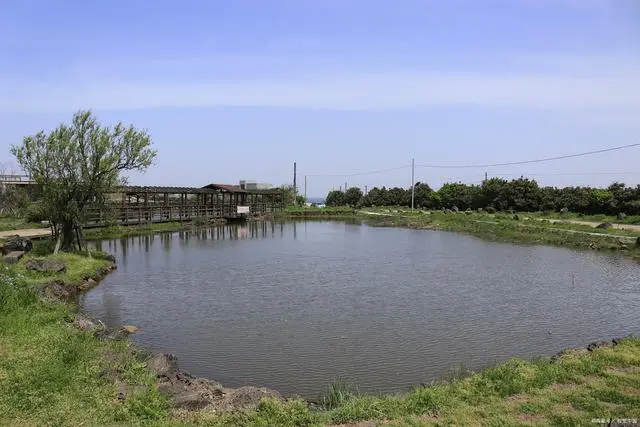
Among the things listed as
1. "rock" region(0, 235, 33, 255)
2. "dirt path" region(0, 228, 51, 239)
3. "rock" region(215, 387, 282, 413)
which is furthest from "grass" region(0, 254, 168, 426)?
"dirt path" region(0, 228, 51, 239)

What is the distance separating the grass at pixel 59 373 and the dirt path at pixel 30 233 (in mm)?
17460

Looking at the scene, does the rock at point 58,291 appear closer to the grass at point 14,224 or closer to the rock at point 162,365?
the rock at point 162,365

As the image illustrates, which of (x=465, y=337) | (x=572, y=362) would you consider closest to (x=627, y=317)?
(x=465, y=337)

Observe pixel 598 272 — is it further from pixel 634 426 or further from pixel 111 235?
pixel 111 235

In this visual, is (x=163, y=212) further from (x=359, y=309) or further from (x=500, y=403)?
(x=500, y=403)

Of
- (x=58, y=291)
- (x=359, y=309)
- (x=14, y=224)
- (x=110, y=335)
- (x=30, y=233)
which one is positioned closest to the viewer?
(x=110, y=335)

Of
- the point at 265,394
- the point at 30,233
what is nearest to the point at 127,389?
the point at 265,394

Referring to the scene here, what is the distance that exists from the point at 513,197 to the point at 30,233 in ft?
146

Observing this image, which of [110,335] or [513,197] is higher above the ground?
[513,197]

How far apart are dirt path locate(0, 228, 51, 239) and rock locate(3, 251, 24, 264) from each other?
939cm

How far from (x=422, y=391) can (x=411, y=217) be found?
47628 mm

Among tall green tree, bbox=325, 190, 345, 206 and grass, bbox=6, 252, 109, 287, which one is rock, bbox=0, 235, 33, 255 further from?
tall green tree, bbox=325, 190, 345, 206

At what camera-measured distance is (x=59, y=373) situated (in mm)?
7352

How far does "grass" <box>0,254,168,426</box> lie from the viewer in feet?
20.4
